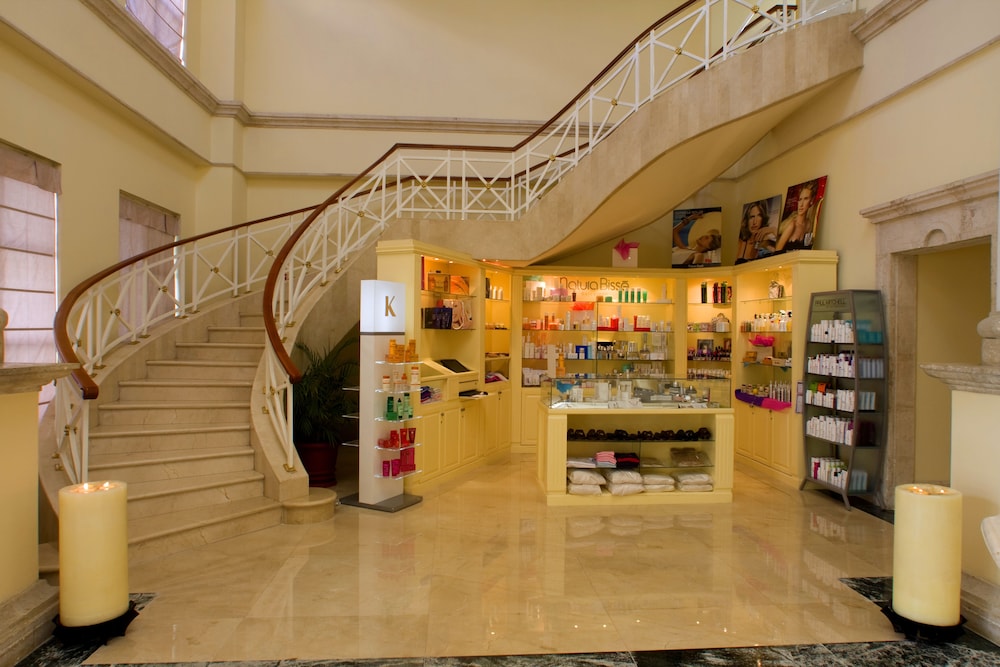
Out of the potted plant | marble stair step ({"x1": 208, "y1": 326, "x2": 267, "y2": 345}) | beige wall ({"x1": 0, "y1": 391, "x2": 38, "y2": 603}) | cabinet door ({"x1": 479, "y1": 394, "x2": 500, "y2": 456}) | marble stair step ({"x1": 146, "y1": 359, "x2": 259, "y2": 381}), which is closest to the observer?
beige wall ({"x1": 0, "y1": 391, "x2": 38, "y2": 603})

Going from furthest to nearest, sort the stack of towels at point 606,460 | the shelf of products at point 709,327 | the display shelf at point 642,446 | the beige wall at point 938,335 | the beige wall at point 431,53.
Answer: the beige wall at point 431,53 → the shelf of products at point 709,327 → the stack of towels at point 606,460 → the display shelf at point 642,446 → the beige wall at point 938,335

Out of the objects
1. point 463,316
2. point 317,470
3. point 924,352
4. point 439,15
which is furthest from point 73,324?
point 924,352

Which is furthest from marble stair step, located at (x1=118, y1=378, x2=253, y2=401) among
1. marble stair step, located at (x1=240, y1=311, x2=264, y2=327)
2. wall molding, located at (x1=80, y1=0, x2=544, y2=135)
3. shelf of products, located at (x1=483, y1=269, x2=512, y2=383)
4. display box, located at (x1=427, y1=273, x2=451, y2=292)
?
wall molding, located at (x1=80, y1=0, x2=544, y2=135)

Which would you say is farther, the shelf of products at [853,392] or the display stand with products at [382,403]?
the shelf of products at [853,392]

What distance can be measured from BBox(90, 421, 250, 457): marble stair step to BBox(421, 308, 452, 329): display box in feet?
7.18

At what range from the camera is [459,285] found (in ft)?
25.2

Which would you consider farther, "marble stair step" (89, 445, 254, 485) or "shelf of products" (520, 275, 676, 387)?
"shelf of products" (520, 275, 676, 387)

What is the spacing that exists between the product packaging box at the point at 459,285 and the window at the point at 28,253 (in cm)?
409

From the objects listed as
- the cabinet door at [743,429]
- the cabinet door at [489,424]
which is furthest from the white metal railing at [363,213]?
the cabinet door at [743,429]

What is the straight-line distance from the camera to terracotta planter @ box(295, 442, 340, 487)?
6.79 m

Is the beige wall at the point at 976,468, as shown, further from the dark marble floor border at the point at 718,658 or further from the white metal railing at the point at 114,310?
the white metal railing at the point at 114,310

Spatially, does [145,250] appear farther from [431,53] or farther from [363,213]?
[431,53]

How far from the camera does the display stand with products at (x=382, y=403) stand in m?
6.01

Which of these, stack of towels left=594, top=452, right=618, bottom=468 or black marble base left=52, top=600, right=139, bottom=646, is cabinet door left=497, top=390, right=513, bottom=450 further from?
black marble base left=52, top=600, right=139, bottom=646
